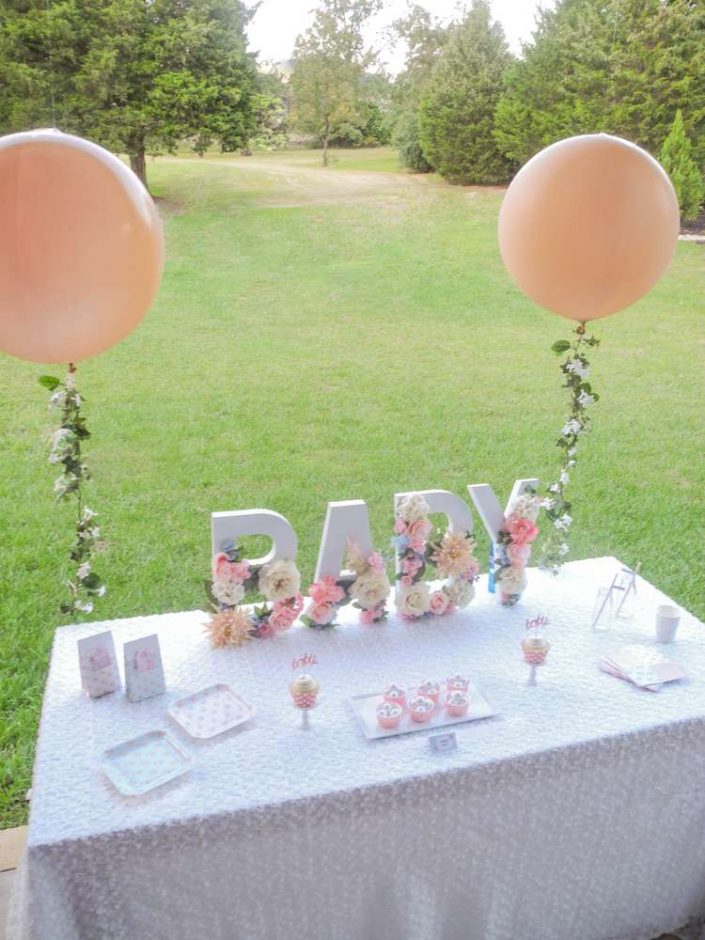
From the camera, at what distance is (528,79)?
34.2 ft

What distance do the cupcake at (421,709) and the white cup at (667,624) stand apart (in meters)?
0.70

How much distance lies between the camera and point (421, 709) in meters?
1.67

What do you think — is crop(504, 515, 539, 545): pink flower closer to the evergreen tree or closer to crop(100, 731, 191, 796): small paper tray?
crop(100, 731, 191, 796): small paper tray

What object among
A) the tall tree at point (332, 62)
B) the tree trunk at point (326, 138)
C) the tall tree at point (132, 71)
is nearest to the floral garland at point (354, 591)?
the tall tree at point (132, 71)

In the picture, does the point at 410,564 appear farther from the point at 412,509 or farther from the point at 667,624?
the point at 667,624

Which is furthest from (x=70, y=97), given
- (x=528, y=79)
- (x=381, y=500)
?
(x=381, y=500)

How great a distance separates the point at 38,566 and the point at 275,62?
30.2 ft

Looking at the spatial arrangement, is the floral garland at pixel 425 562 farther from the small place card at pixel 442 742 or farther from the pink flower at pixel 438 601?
the small place card at pixel 442 742

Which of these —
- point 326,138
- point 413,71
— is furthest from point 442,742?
point 413,71

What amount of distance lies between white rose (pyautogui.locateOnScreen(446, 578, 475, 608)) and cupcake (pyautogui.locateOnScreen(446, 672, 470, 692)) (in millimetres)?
336

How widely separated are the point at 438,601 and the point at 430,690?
14.3 inches

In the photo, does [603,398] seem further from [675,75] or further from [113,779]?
[675,75]

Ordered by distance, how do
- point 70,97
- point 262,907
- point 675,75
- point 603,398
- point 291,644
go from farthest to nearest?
point 675,75 < point 70,97 < point 603,398 < point 291,644 < point 262,907

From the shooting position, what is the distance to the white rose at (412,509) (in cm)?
199
